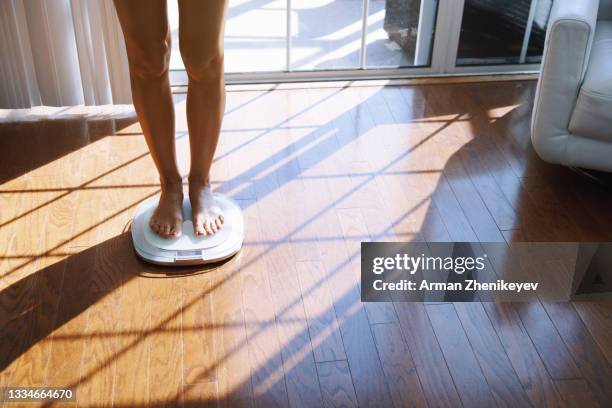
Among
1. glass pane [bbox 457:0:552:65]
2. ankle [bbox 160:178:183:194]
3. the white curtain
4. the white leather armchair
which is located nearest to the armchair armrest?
the white leather armchair

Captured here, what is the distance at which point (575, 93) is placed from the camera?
89.9 inches

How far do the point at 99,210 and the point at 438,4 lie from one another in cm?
156

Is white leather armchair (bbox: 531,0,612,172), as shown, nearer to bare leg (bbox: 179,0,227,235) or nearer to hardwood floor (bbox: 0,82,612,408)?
hardwood floor (bbox: 0,82,612,408)

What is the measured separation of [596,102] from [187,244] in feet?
4.15

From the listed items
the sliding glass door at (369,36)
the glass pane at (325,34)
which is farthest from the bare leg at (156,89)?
the glass pane at (325,34)

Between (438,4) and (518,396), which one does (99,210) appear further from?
(438,4)

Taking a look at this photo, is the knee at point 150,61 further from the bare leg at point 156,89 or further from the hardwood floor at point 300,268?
the hardwood floor at point 300,268

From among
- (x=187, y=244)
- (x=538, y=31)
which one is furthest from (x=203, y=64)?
(x=538, y=31)

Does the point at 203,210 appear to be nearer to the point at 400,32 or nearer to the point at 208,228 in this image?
the point at 208,228

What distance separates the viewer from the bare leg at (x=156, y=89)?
1.82m

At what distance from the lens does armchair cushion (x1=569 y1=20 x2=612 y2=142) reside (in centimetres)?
221

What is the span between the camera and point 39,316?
1.91 meters

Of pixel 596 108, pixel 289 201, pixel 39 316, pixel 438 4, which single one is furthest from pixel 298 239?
pixel 438 4

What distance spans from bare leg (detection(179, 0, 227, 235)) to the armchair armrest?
3.30 feet
